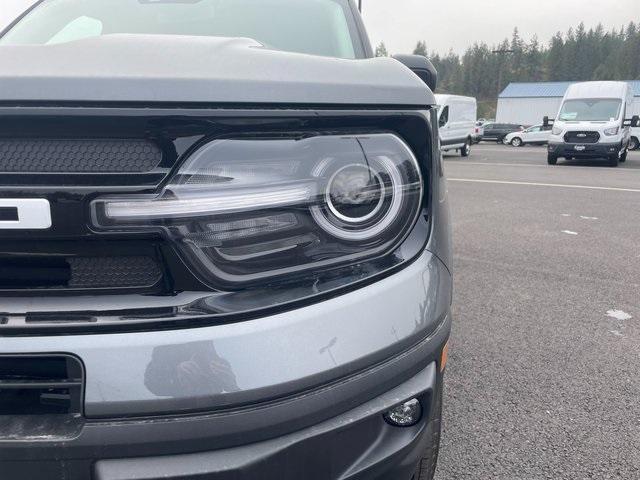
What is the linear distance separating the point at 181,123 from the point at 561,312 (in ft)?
10.8

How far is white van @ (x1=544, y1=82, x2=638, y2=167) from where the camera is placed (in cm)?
A: 1636

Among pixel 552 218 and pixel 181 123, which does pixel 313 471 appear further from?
pixel 552 218

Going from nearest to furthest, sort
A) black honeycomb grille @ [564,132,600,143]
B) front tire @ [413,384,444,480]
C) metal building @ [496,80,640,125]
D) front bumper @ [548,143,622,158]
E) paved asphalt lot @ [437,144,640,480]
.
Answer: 1. front tire @ [413,384,444,480]
2. paved asphalt lot @ [437,144,640,480]
3. front bumper @ [548,143,622,158]
4. black honeycomb grille @ [564,132,600,143]
5. metal building @ [496,80,640,125]

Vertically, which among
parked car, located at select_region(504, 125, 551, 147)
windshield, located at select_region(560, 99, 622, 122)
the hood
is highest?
the hood

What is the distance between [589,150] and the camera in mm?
16328

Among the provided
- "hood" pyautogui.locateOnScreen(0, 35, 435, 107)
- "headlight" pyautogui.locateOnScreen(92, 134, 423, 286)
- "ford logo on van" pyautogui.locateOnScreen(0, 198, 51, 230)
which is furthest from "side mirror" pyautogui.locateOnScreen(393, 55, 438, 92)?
"ford logo on van" pyautogui.locateOnScreen(0, 198, 51, 230)

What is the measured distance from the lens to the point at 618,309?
11.9 feet

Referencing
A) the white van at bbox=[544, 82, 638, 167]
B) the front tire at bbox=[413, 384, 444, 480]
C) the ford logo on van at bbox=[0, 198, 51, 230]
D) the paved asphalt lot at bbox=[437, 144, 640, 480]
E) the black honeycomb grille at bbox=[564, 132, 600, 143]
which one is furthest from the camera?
the black honeycomb grille at bbox=[564, 132, 600, 143]

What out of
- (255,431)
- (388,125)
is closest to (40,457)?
(255,431)

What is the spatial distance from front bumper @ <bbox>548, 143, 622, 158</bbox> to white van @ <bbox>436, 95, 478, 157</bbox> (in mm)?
4251

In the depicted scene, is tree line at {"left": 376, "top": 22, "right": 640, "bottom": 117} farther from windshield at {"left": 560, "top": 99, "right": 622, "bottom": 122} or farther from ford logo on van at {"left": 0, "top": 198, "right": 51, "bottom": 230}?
ford logo on van at {"left": 0, "top": 198, "right": 51, "bottom": 230}

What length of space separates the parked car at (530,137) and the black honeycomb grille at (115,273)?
37214mm

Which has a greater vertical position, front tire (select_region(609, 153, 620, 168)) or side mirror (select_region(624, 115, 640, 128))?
side mirror (select_region(624, 115, 640, 128))

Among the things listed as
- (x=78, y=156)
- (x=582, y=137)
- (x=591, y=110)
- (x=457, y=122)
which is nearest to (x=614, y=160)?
(x=582, y=137)
